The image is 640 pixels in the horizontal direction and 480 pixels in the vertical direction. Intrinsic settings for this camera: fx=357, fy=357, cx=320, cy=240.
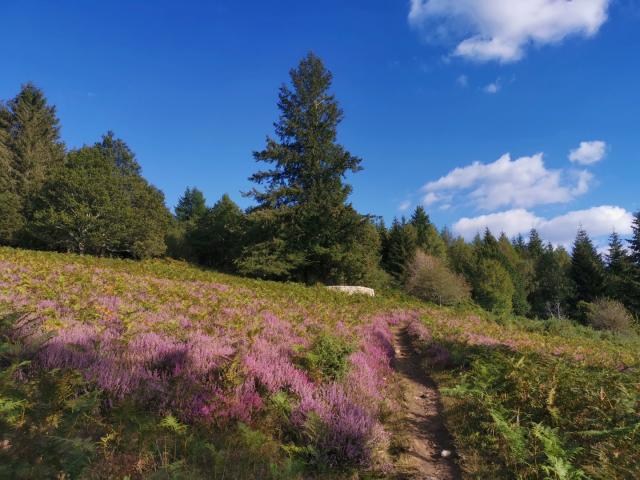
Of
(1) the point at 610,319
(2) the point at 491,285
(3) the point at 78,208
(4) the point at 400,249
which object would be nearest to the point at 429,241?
(4) the point at 400,249

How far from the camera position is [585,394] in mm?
5238

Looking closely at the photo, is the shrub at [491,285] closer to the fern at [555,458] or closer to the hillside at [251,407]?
the hillside at [251,407]

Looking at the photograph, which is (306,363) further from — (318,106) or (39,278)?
(318,106)

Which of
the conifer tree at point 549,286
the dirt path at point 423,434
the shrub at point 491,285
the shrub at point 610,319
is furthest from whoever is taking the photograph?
the conifer tree at point 549,286

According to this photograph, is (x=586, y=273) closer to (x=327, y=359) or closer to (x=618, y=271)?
(x=618, y=271)

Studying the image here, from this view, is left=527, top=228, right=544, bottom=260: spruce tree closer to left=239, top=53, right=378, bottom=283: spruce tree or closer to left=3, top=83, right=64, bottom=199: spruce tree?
left=239, top=53, right=378, bottom=283: spruce tree

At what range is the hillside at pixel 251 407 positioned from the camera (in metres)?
3.22

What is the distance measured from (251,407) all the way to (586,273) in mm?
65990

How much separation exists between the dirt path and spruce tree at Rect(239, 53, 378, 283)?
2121cm

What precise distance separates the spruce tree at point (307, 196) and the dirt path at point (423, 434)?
835 inches

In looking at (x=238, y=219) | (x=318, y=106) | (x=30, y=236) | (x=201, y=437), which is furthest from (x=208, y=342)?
(x=30, y=236)

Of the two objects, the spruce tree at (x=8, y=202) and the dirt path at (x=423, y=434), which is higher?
the spruce tree at (x=8, y=202)

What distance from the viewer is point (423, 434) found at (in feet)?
17.1

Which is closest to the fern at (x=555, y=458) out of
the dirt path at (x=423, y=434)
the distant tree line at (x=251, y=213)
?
the dirt path at (x=423, y=434)
